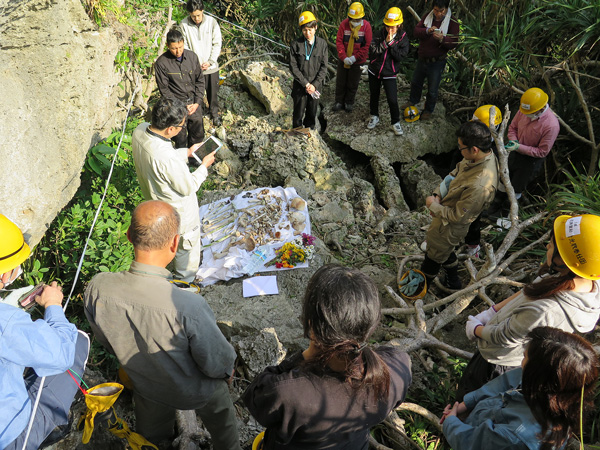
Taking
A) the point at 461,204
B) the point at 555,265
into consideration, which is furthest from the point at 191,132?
the point at 555,265

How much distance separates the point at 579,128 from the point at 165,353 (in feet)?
18.6

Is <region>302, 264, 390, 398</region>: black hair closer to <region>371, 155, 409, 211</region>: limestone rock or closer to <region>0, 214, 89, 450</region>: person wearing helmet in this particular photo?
<region>0, 214, 89, 450</region>: person wearing helmet

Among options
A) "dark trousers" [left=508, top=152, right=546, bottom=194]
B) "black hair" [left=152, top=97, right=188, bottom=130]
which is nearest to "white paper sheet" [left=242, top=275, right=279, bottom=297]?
"black hair" [left=152, top=97, right=188, bottom=130]

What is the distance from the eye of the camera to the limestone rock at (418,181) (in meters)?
5.86

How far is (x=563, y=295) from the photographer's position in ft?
6.31

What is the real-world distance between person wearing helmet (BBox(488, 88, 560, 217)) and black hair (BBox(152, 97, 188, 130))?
3.44 m

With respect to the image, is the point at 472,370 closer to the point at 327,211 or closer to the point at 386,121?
the point at 327,211

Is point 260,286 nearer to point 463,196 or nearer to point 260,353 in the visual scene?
point 260,353

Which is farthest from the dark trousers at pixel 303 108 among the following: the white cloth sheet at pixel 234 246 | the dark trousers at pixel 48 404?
the dark trousers at pixel 48 404

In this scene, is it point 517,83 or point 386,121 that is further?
point 386,121

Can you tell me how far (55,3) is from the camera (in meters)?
3.49

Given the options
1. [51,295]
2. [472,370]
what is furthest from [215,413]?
[472,370]

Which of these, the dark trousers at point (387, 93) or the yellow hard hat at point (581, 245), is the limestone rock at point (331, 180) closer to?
the dark trousers at point (387, 93)

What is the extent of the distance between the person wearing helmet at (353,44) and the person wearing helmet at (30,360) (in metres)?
5.18
